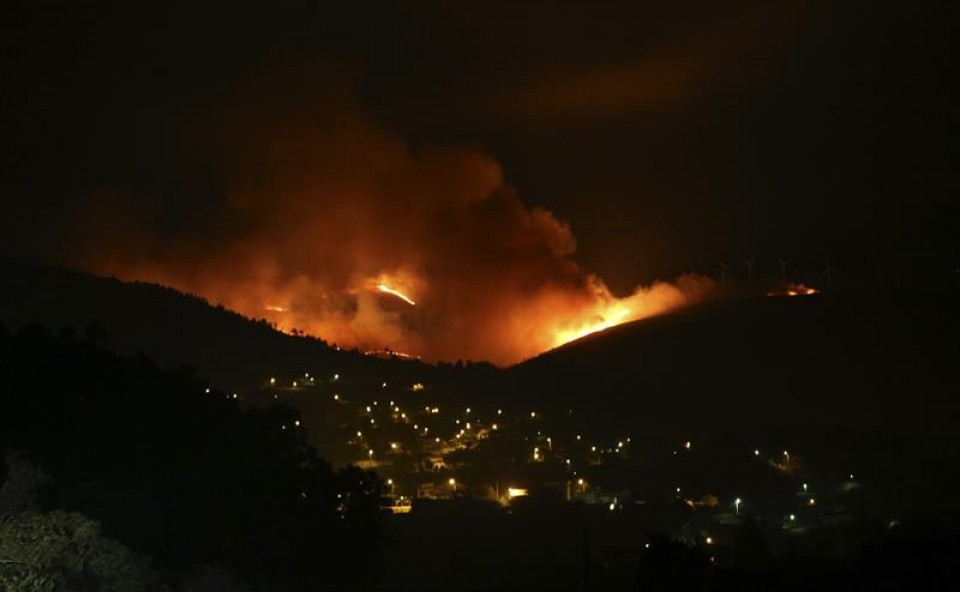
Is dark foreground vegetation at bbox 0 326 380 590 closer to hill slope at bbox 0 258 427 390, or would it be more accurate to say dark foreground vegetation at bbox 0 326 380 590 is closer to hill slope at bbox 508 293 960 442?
hill slope at bbox 0 258 427 390

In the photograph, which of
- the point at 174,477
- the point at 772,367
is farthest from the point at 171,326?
the point at 772,367

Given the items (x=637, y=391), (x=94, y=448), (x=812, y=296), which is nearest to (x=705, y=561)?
(x=94, y=448)

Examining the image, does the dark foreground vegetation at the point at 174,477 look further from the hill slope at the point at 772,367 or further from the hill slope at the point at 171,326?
the hill slope at the point at 772,367

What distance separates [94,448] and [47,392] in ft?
4.05

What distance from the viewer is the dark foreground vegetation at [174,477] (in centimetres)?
1712

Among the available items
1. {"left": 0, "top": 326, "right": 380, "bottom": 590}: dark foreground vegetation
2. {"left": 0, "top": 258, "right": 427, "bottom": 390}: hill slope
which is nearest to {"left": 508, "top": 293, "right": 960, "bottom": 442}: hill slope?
{"left": 0, "top": 258, "right": 427, "bottom": 390}: hill slope

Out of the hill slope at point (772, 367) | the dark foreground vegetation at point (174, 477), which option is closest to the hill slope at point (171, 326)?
the hill slope at point (772, 367)

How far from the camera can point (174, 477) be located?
18594 millimetres

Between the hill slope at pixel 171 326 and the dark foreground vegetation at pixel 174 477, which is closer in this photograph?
the dark foreground vegetation at pixel 174 477

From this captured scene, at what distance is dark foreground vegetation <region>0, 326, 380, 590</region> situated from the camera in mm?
17125

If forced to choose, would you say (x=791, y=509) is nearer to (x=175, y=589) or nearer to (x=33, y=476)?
(x=175, y=589)

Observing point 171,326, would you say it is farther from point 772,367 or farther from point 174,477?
point 772,367

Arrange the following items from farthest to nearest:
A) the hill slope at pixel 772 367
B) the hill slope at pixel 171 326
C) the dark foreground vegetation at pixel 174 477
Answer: the hill slope at pixel 772 367 < the hill slope at pixel 171 326 < the dark foreground vegetation at pixel 174 477

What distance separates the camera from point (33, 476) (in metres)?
13.1
